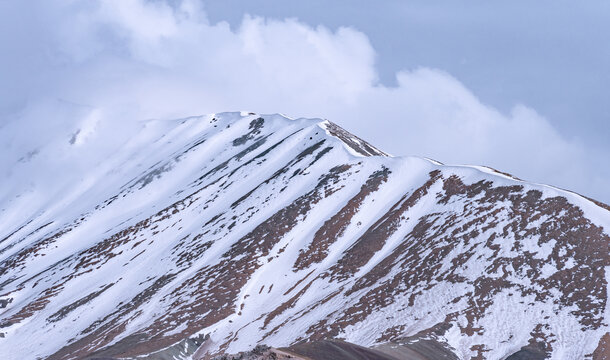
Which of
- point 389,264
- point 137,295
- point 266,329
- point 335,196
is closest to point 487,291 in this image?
point 389,264

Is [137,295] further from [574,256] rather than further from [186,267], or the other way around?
[574,256]

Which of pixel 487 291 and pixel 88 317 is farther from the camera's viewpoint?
pixel 88 317

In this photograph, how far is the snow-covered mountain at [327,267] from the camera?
89.8 meters

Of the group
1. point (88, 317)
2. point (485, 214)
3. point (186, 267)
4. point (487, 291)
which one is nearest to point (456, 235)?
point (485, 214)

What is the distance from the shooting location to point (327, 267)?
371ft

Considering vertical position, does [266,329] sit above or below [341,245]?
below

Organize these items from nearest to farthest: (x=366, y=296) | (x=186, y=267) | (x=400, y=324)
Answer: (x=400, y=324)
(x=366, y=296)
(x=186, y=267)

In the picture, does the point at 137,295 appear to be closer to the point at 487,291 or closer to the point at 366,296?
the point at 366,296

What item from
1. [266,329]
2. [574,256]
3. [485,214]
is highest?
[485,214]

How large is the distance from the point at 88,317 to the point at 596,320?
71878 millimetres

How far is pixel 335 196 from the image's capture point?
131250 millimetres

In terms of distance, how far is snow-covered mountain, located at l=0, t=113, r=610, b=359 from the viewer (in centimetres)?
8975

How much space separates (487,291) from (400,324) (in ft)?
33.4

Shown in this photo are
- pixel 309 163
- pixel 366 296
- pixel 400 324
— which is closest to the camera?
pixel 400 324
